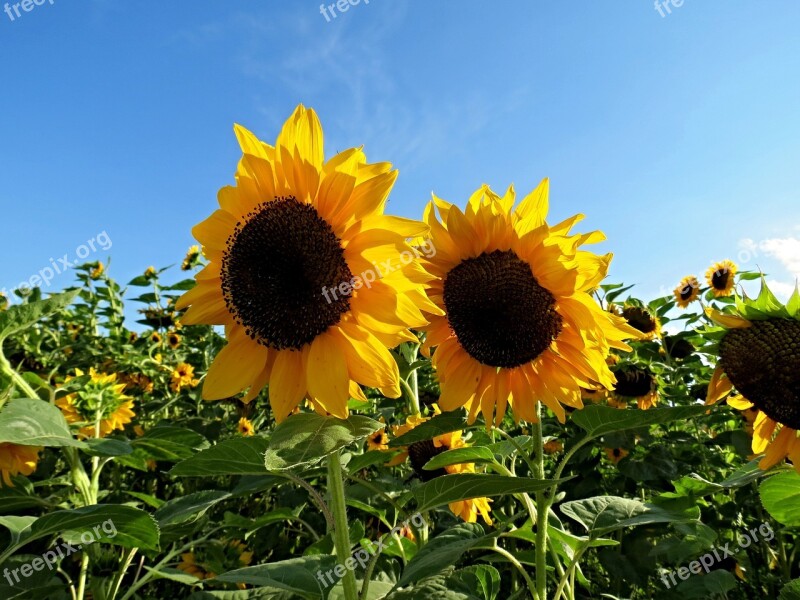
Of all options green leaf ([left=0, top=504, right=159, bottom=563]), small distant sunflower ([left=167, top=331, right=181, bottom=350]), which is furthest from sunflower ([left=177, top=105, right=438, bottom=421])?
small distant sunflower ([left=167, top=331, right=181, bottom=350])

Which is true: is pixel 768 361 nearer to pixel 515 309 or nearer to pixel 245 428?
pixel 515 309

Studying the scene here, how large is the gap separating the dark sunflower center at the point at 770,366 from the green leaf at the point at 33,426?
2.25 metres

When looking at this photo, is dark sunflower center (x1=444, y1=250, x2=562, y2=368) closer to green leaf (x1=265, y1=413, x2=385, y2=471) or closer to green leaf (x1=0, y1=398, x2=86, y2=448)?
green leaf (x1=265, y1=413, x2=385, y2=471)

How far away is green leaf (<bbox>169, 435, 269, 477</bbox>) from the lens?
1.44m

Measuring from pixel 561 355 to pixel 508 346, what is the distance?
9.0 inches

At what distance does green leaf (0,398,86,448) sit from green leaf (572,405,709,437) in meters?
1.66

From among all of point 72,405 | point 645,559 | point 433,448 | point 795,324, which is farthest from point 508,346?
point 72,405

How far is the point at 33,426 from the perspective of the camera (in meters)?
1.74

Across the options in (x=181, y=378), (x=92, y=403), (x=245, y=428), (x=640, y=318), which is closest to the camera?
(x=92, y=403)

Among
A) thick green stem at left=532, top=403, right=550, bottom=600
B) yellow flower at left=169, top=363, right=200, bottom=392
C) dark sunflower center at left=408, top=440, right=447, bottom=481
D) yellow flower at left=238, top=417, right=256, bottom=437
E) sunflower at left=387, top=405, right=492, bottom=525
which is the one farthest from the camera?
yellow flower at left=169, top=363, right=200, bottom=392

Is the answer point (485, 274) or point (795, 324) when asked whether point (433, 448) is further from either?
point (795, 324)

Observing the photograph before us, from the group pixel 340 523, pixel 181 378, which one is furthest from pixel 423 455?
pixel 181 378

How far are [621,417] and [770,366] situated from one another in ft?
1.83

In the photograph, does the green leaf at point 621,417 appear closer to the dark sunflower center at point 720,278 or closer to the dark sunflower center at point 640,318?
the dark sunflower center at point 640,318
